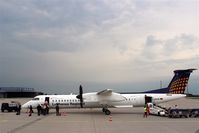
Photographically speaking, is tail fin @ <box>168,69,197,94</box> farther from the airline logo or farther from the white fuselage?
the white fuselage

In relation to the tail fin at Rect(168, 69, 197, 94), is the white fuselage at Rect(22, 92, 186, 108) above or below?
below

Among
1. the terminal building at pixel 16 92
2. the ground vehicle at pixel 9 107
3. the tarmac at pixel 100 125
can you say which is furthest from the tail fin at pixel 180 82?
the terminal building at pixel 16 92

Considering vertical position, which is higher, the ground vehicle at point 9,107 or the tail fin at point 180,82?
the tail fin at point 180,82

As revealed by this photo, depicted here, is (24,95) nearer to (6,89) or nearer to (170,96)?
(6,89)

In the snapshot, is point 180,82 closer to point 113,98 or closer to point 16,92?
point 113,98

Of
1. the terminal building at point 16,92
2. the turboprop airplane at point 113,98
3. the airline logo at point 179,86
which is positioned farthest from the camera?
the terminal building at point 16,92

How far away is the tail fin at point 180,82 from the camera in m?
41.5

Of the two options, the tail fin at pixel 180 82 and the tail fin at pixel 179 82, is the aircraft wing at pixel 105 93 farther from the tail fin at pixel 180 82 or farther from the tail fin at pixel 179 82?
the tail fin at pixel 180 82

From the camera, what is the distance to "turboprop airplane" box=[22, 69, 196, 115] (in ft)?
131

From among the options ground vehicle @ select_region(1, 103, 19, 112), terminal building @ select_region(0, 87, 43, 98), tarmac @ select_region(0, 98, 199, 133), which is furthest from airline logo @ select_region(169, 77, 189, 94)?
terminal building @ select_region(0, 87, 43, 98)

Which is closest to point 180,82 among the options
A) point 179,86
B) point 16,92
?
point 179,86

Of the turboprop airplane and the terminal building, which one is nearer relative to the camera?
the turboprop airplane

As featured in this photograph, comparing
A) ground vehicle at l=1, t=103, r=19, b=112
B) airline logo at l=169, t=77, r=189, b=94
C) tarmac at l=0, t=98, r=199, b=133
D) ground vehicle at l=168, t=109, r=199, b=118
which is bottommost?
tarmac at l=0, t=98, r=199, b=133

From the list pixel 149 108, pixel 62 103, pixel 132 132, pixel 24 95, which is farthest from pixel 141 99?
pixel 24 95
